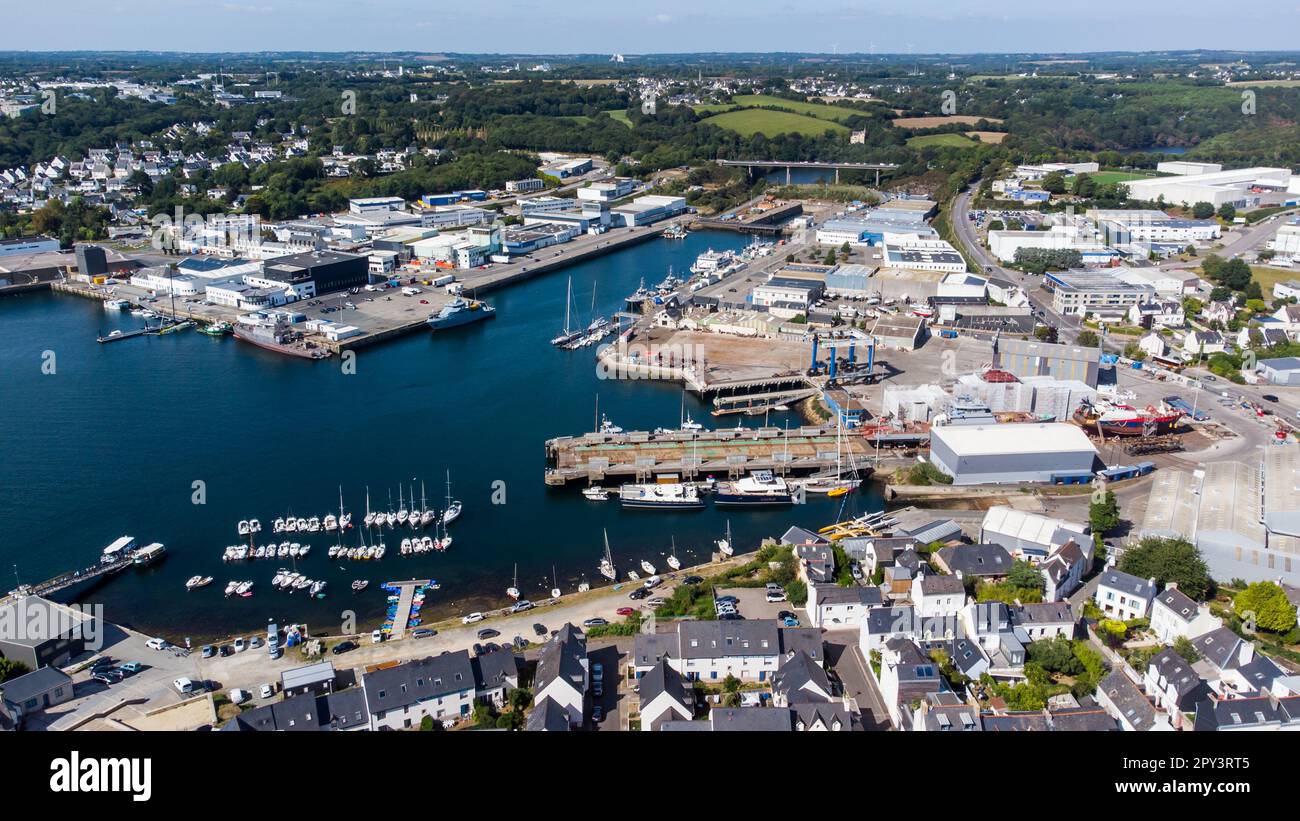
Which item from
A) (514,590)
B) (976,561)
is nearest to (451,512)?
A: (514,590)

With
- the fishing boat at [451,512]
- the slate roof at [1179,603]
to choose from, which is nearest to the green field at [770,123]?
the fishing boat at [451,512]

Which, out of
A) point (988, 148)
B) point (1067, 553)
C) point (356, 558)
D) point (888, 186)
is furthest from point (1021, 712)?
point (988, 148)

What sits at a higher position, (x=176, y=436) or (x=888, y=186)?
(x=888, y=186)

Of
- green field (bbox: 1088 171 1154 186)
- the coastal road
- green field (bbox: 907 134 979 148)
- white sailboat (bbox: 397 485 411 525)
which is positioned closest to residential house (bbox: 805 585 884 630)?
white sailboat (bbox: 397 485 411 525)

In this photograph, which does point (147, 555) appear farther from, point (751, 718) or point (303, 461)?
point (751, 718)

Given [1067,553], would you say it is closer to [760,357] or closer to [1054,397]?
[1054,397]

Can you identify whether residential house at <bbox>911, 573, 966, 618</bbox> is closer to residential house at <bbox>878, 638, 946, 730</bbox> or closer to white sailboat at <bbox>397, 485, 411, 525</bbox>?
residential house at <bbox>878, 638, 946, 730</bbox>
